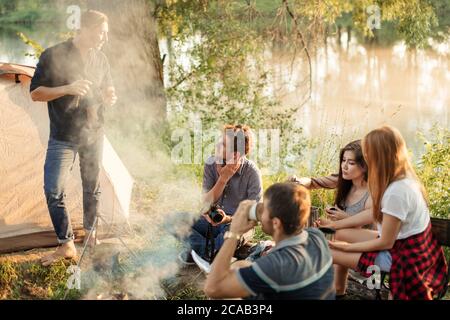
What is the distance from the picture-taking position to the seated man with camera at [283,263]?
1.98 m

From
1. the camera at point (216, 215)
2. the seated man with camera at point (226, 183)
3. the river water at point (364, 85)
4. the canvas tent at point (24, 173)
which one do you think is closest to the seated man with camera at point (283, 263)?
the camera at point (216, 215)

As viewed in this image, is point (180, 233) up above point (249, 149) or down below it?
below

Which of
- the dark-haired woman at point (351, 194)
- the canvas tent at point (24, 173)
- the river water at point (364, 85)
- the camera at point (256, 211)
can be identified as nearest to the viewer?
the camera at point (256, 211)

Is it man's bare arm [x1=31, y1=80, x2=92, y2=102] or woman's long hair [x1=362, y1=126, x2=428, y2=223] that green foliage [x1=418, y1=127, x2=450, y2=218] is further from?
man's bare arm [x1=31, y1=80, x2=92, y2=102]

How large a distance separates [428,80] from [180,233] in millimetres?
8799

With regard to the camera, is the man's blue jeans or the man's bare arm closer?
the man's bare arm

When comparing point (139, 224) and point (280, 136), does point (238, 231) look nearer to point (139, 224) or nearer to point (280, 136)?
point (139, 224)

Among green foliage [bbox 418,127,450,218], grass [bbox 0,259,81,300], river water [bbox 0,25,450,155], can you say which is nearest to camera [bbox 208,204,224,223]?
grass [bbox 0,259,81,300]

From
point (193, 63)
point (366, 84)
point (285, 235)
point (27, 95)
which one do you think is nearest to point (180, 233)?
point (27, 95)

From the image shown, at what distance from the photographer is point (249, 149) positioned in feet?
11.1

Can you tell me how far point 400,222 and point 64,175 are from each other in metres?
2.08

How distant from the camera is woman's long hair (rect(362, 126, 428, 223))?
8.30 ft

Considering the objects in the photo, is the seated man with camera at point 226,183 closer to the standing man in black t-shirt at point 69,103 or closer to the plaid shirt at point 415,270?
the standing man in black t-shirt at point 69,103

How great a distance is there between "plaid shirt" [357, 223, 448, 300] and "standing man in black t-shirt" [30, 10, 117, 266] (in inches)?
80.1
